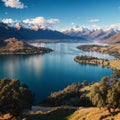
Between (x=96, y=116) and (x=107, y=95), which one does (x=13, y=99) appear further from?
(x=107, y=95)

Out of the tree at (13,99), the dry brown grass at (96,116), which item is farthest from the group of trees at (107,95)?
the tree at (13,99)

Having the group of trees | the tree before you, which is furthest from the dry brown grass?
the tree

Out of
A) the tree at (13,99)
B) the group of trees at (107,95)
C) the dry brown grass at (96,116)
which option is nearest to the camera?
the dry brown grass at (96,116)

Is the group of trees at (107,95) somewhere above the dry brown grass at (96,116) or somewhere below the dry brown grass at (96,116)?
above

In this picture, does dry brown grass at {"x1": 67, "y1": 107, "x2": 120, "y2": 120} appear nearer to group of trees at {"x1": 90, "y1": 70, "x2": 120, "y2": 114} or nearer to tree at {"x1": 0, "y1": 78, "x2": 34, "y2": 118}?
group of trees at {"x1": 90, "y1": 70, "x2": 120, "y2": 114}

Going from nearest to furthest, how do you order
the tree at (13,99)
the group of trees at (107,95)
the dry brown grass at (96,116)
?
the dry brown grass at (96,116) → the group of trees at (107,95) → the tree at (13,99)

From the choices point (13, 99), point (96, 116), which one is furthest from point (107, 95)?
point (13, 99)

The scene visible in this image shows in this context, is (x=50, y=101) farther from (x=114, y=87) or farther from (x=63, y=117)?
(x=114, y=87)

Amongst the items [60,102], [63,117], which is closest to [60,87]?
[60,102]

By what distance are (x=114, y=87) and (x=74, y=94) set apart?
282 ft

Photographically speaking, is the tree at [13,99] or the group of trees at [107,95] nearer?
the group of trees at [107,95]

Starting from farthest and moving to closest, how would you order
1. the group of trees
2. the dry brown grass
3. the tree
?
the tree < the group of trees < the dry brown grass

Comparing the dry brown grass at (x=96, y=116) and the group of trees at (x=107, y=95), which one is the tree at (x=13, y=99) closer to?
the dry brown grass at (x=96, y=116)

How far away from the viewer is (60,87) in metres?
192
